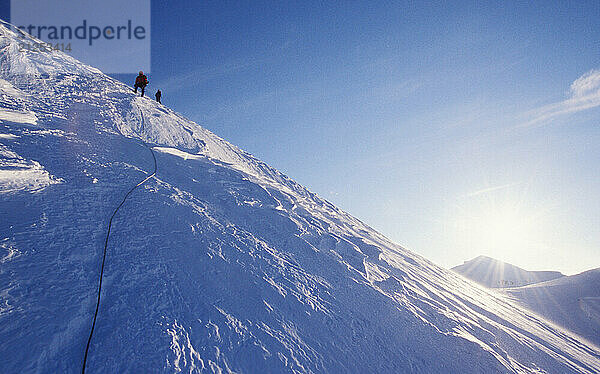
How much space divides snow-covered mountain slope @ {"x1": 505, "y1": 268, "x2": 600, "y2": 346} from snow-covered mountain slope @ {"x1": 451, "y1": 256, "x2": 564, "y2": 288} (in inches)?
302

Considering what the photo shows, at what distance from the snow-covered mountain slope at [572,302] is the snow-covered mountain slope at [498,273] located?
7.66 meters

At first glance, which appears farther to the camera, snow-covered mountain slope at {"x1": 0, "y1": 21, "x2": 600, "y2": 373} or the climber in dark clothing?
the climber in dark clothing

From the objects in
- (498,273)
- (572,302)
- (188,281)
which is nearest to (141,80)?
(188,281)

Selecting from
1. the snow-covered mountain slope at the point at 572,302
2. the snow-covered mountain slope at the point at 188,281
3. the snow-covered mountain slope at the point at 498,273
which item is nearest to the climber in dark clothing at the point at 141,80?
the snow-covered mountain slope at the point at 188,281

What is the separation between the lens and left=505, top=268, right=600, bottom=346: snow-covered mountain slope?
1412 cm

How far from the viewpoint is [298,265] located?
6758mm

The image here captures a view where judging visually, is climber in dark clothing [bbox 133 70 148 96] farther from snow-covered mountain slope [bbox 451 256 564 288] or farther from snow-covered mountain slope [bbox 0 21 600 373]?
snow-covered mountain slope [bbox 451 256 564 288]

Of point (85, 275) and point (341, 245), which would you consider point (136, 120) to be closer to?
point (85, 275)

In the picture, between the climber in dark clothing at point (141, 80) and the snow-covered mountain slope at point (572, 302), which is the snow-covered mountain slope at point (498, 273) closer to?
the snow-covered mountain slope at point (572, 302)

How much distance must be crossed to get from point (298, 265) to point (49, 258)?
4.71m

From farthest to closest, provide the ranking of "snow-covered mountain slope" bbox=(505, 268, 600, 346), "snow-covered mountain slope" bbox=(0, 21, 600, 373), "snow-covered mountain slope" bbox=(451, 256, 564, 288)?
"snow-covered mountain slope" bbox=(451, 256, 564, 288), "snow-covered mountain slope" bbox=(505, 268, 600, 346), "snow-covered mountain slope" bbox=(0, 21, 600, 373)

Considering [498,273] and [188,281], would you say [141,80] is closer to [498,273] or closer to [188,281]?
[188,281]

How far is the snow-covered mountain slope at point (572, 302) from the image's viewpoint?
A: 14.1 metres

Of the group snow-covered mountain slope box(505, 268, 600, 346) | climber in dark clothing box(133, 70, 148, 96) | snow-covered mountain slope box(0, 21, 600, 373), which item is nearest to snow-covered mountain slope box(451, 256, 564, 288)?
snow-covered mountain slope box(505, 268, 600, 346)
